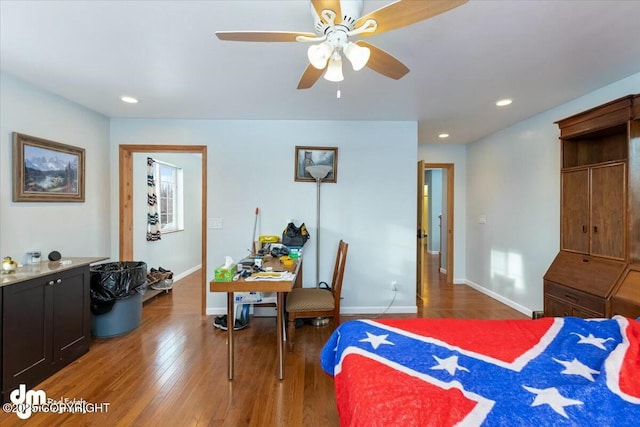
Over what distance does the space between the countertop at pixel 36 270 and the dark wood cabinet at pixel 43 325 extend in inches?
1.2

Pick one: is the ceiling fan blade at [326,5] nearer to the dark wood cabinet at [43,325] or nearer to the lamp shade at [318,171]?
the lamp shade at [318,171]

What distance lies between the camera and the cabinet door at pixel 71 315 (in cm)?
229

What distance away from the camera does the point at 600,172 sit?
241 centimetres

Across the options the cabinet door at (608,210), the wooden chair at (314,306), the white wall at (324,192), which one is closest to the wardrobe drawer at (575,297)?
the cabinet door at (608,210)

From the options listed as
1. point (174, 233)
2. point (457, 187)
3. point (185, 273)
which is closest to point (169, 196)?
point (174, 233)

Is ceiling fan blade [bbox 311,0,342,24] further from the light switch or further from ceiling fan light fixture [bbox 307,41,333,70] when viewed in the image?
the light switch

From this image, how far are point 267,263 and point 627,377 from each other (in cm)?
233

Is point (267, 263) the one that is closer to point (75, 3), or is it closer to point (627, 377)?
point (75, 3)

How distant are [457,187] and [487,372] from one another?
435 centimetres

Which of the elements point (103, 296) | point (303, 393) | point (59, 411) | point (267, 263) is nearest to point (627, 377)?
point (303, 393)

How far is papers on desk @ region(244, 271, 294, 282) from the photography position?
2.10 m

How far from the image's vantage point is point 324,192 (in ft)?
11.8

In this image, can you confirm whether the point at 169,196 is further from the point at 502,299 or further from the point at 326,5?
the point at 502,299

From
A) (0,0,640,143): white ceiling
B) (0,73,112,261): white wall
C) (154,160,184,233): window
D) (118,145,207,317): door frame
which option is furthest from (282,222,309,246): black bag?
(154,160,184,233): window
